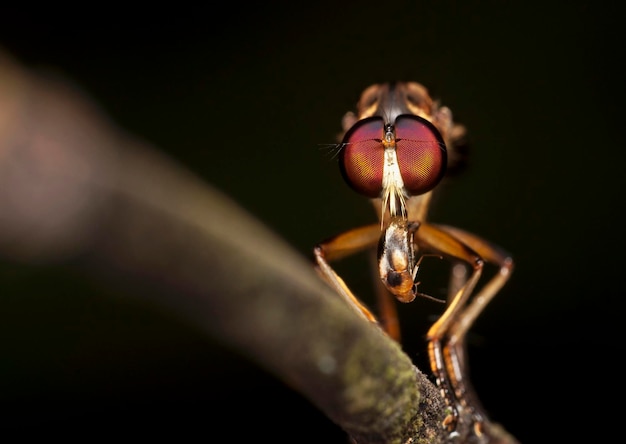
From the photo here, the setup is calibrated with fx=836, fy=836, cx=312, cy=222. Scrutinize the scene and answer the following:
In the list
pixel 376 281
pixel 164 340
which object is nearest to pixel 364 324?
pixel 376 281

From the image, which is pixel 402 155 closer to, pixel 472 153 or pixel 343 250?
pixel 343 250

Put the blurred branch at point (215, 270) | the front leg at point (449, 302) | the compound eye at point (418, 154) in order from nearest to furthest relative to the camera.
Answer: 1. the blurred branch at point (215, 270)
2. the front leg at point (449, 302)
3. the compound eye at point (418, 154)

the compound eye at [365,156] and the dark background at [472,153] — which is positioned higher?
the dark background at [472,153]

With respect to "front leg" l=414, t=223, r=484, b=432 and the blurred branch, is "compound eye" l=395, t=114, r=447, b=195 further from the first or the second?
the blurred branch

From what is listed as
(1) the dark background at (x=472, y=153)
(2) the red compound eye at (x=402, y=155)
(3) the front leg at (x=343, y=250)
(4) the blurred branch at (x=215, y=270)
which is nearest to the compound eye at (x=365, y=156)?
(2) the red compound eye at (x=402, y=155)

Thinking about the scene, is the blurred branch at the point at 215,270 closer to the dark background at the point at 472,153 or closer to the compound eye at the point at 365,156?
the compound eye at the point at 365,156

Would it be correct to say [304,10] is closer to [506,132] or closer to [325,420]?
[506,132]
